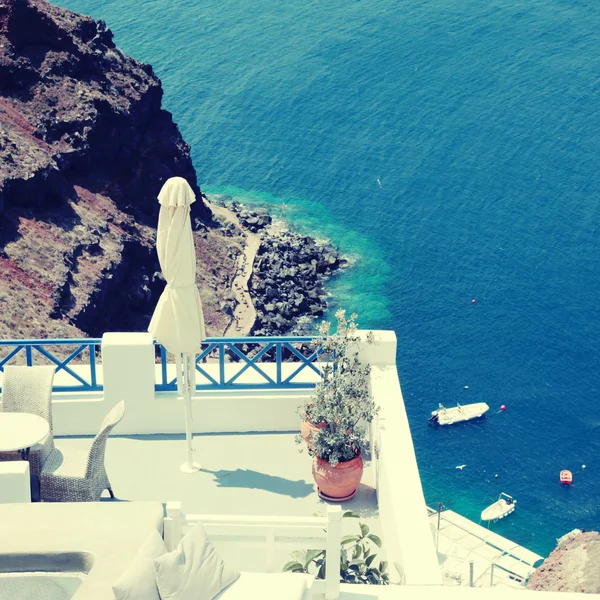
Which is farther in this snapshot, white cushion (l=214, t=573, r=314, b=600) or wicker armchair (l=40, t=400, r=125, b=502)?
wicker armchair (l=40, t=400, r=125, b=502)

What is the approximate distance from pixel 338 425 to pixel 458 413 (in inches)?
1210

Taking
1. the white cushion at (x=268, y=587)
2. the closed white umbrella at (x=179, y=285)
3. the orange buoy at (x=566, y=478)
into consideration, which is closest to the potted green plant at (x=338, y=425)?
the closed white umbrella at (x=179, y=285)

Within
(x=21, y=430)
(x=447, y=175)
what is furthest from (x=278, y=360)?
(x=447, y=175)

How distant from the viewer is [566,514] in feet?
120

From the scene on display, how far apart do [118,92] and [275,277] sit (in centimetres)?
1099

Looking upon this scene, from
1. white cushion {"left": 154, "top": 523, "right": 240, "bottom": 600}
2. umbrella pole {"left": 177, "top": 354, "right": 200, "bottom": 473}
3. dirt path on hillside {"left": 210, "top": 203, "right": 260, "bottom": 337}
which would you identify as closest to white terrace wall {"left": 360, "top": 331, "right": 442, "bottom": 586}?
white cushion {"left": 154, "top": 523, "right": 240, "bottom": 600}

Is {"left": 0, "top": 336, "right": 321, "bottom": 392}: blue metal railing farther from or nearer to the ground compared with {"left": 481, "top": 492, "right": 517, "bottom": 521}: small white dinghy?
farther from the ground

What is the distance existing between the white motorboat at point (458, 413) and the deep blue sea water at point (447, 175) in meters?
0.52

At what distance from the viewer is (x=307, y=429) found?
437 inches

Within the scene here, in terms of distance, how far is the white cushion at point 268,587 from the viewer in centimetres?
745

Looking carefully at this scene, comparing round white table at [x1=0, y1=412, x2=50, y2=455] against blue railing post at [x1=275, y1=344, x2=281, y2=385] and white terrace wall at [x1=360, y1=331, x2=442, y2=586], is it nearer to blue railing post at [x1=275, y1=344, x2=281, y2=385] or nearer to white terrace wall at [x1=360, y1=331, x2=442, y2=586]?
blue railing post at [x1=275, y1=344, x2=281, y2=385]

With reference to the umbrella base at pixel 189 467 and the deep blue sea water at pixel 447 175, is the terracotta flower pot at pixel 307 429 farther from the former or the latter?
the deep blue sea water at pixel 447 175

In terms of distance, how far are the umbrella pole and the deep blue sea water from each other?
86.1 ft

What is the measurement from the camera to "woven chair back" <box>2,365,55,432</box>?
10297mm
